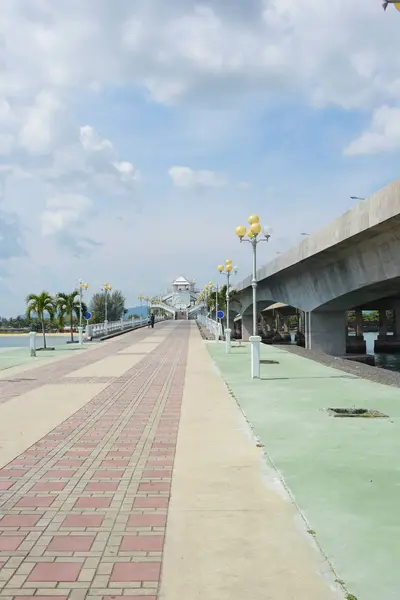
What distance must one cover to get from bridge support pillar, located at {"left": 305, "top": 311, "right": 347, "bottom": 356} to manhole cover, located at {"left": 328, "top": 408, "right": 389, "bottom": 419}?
74.9ft

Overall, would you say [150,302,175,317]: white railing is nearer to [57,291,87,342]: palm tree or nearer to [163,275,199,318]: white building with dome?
[163,275,199,318]: white building with dome

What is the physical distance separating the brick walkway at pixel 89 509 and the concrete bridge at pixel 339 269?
37.2 ft

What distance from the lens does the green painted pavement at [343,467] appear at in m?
4.16

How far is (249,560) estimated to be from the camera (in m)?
4.18

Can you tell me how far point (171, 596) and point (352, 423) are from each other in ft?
20.6

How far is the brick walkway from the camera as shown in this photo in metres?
3.92

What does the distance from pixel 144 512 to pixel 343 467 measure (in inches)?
103

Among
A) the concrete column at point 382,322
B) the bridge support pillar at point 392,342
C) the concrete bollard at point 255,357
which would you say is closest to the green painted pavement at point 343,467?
the concrete bollard at point 255,357

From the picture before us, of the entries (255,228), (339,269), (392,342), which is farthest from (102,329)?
(392,342)

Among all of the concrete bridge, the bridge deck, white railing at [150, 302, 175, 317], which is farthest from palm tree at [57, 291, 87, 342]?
white railing at [150, 302, 175, 317]

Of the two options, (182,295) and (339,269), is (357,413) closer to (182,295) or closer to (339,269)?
(339,269)

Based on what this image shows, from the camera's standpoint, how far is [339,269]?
26.2m

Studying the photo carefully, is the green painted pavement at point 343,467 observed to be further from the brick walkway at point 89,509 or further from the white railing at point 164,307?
the white railing at point 164,307

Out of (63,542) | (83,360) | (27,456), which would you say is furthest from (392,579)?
(83,360)
